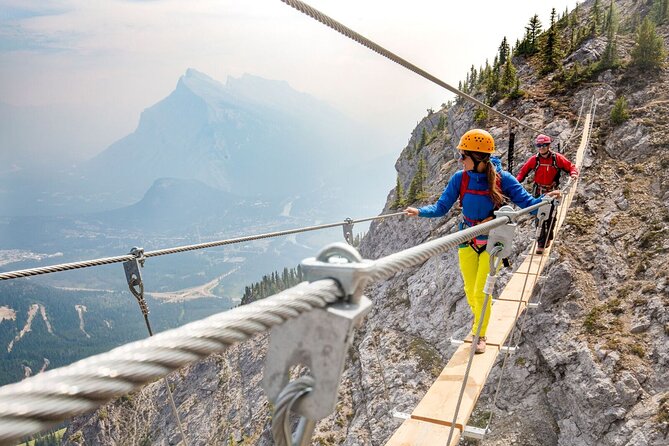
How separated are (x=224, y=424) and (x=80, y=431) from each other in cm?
5778

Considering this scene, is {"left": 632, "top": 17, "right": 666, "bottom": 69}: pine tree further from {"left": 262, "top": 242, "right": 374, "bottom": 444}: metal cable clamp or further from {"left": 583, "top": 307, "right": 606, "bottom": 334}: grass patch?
{"left": 262, "top": 242, "right": 374, "bottom": 444}: metal cable clamp

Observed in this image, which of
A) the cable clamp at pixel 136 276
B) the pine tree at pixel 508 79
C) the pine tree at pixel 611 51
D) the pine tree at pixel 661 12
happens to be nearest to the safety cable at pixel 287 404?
the cable clamp at pixel 136 276

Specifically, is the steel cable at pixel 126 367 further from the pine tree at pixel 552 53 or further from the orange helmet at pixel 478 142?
the pine tree at pixel 552 53

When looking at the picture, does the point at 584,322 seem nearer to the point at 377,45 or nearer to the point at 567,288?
the point at 567,288

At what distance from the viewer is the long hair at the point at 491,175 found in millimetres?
5777

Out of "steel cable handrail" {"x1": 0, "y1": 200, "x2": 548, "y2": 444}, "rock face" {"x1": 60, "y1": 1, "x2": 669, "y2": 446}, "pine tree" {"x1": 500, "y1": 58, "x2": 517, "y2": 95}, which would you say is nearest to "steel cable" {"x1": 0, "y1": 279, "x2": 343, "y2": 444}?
"steel cable handrail" {"x1": 0, "y1": 200, "x2": 548, "y2": 444}

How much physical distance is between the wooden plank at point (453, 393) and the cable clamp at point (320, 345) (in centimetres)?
426

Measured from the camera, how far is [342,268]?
151cm

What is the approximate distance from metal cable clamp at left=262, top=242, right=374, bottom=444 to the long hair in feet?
15.6

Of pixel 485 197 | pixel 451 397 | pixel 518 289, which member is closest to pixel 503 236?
pixel 485 197

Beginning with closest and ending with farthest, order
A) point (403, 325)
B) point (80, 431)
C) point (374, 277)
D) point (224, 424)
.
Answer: point (374, 277)
point (403, 325)
point (224, 424)
point (80, 431)

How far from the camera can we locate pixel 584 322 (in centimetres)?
1096

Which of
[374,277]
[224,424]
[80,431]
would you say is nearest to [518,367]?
[374,277]

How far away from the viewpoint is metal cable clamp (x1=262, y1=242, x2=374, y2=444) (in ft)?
4.62
